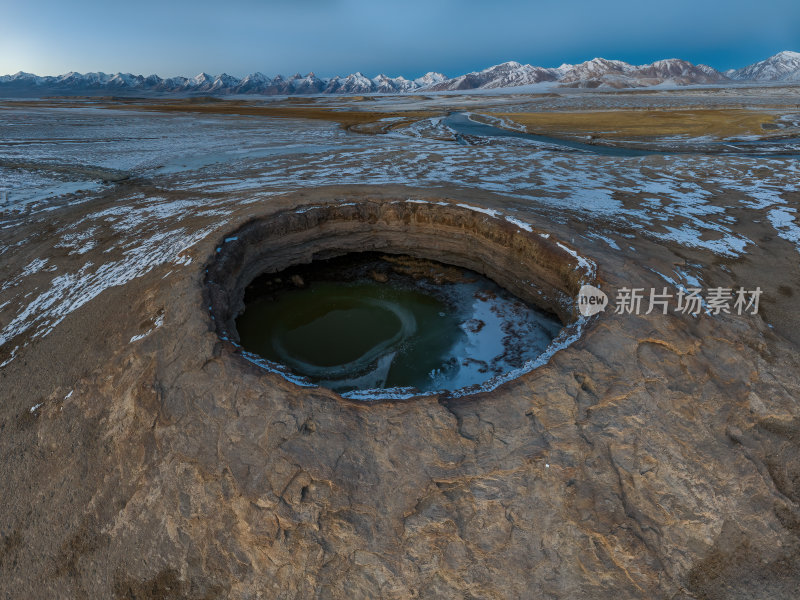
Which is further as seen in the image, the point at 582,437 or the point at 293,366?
the point at 293,366

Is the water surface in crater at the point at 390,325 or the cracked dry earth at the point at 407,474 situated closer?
the cracked dry earth at the point at 407,474

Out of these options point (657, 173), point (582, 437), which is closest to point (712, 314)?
point (582, 437)

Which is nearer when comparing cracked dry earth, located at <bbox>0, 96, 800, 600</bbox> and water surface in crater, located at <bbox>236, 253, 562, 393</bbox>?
cracked dry earth, located at <bbox>0, 96, 800, 600</bbox>

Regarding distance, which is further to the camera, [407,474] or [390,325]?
[390,325]

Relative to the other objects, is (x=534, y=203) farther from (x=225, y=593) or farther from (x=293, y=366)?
(x=225, y=593)
